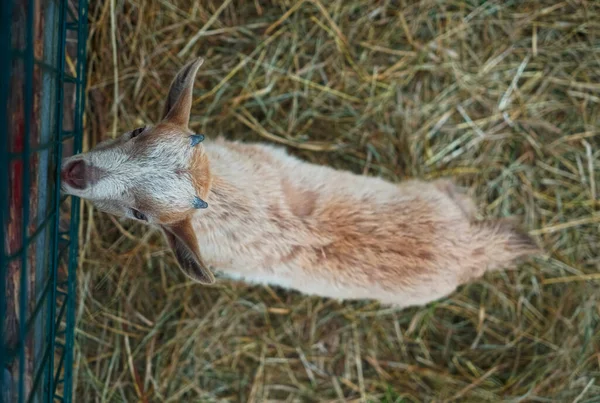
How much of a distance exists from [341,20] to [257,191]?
1.81m

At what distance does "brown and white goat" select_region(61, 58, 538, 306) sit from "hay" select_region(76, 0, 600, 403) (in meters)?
0.70

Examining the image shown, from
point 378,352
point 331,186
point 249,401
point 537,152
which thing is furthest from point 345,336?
point 537,152

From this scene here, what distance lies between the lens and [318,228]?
125 inches

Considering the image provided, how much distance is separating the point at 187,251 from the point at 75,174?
72 cm

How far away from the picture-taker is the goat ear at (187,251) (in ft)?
8.48

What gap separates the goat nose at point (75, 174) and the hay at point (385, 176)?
1.33m

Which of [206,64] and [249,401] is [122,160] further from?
[249,401]

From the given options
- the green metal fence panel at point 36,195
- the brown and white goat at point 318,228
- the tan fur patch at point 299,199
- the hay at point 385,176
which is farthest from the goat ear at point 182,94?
the hay at point 385,176

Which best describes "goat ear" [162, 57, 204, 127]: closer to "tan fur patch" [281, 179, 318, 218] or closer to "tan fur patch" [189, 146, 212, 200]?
"tan fur patch" [189, 146, 212, 200]

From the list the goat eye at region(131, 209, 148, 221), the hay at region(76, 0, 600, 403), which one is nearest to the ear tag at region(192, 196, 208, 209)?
the goat eye at region(131, 209, 148, 221)

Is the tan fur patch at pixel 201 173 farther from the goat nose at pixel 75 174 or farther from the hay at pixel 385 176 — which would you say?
the hay at pixel 385 176

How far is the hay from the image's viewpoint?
3.90 m

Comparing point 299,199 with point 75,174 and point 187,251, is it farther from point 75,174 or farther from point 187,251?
point 75,174

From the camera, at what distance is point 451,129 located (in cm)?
423
